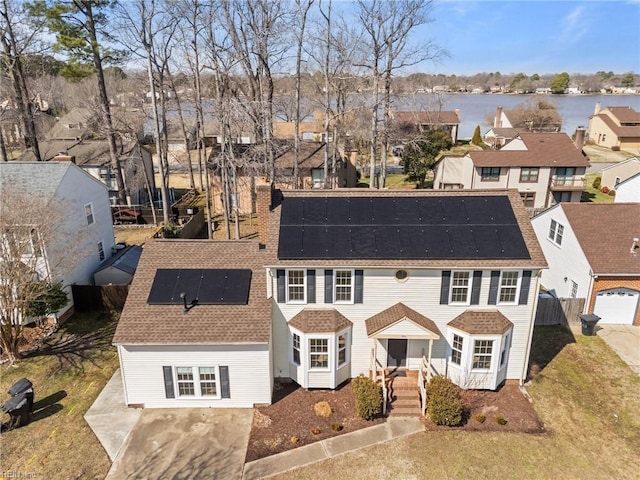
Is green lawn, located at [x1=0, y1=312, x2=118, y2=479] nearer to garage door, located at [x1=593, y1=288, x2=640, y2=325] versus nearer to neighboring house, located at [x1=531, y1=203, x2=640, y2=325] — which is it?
neighboring house, located at [x1=531, y1=203, x2=640, y2=325]

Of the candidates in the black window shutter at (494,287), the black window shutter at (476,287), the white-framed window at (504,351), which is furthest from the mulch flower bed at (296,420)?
the black window shutter at (494,287)

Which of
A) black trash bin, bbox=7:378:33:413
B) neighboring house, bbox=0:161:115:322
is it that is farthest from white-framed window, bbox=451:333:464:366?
neighboring house, bbox=0:161:115:322

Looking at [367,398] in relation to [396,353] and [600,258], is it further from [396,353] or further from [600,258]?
[600,258]

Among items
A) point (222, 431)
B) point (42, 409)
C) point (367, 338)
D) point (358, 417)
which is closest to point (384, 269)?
point (367, 338)

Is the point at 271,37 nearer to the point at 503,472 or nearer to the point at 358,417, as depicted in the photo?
the point at 358,417

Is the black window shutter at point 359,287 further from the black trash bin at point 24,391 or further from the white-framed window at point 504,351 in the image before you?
the black trash bin at point 24,391

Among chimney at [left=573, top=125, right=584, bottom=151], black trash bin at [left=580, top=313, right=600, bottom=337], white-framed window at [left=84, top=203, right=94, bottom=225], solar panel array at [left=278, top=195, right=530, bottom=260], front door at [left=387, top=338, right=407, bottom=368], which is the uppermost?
chimney at [left=573, top=125, right=584, bottom=151]
